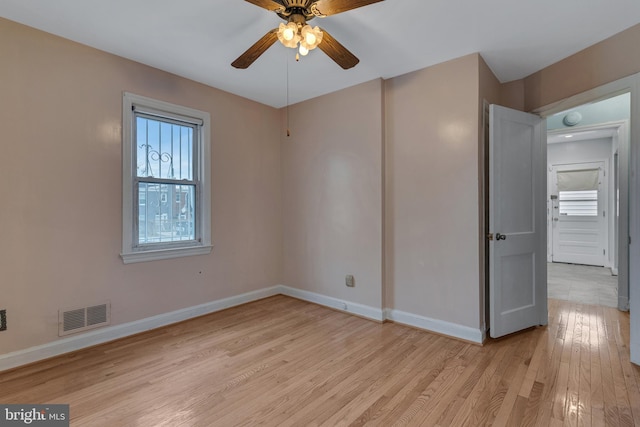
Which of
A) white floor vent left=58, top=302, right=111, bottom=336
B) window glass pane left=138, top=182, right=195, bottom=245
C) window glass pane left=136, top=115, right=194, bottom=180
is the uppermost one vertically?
window glass pane left=136, top=115, right=194, bottom=180

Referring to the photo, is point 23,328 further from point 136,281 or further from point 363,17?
point 363,17

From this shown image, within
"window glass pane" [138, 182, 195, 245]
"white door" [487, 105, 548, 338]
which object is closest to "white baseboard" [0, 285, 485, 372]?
"white door" [487, 105, 548, 338]

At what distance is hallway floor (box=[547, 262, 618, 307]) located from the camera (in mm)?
4074

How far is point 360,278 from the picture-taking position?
3.53 metres

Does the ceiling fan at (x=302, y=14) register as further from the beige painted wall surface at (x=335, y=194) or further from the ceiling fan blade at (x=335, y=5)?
the beige painted wall surface at (x=335, y=194)

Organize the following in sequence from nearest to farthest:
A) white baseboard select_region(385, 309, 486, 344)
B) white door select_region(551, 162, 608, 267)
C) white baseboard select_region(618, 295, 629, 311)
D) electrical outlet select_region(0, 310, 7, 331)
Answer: electrical outlet select_region(0, 310, 7, 331)
white baseboard select_region(385, 309, 486, 344)
white baseboard select_region(618, 295, 629, 311)
white door select_region(551, 162, 608, 267)

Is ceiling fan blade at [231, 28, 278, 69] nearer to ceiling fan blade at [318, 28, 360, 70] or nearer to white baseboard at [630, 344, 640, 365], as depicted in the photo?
ceiling fan blade at [318, 28, 360, 70]

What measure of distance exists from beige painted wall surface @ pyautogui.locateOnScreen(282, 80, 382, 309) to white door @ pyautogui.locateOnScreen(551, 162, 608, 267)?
560cm

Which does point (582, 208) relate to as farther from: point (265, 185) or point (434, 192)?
point (265, 185)

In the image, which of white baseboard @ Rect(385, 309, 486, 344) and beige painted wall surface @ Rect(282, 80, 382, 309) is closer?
white baseboard @ Rect(385, 309, 486, 344)

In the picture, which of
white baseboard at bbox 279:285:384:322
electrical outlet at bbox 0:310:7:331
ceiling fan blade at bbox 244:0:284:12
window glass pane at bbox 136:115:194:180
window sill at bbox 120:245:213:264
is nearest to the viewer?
ceiling fan blade at bbox 244:0:284:12

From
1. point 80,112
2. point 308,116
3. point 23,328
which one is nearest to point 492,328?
point 308,116

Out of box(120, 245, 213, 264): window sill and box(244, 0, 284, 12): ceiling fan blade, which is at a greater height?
box(244, 0, 284, 12): ceiling fan blade

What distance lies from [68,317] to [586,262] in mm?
8501
